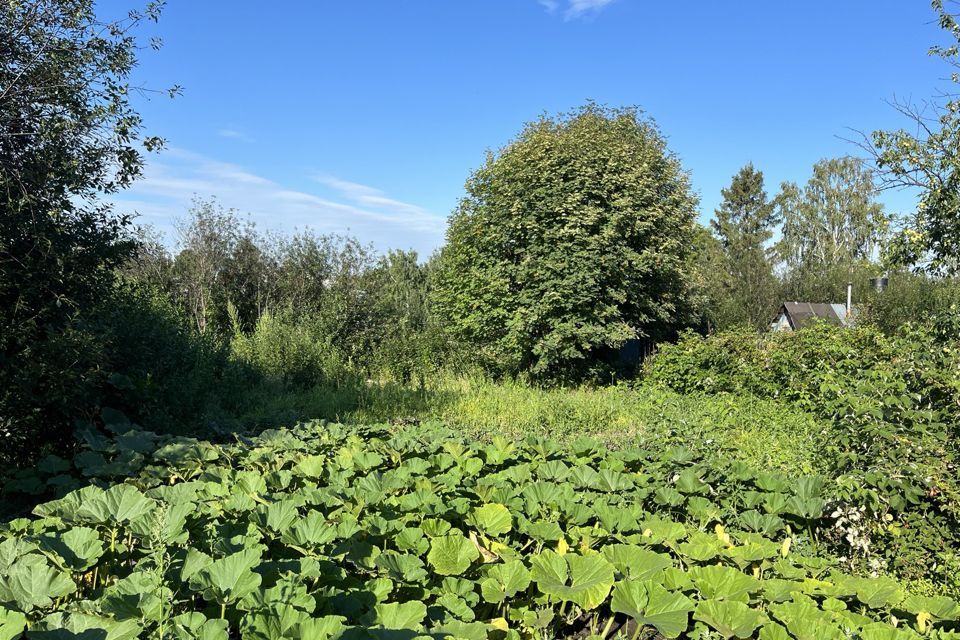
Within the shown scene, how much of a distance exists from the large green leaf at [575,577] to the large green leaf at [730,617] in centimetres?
31

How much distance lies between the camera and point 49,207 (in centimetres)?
459

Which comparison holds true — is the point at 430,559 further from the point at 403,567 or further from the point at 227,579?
Answer: the point at 227,579

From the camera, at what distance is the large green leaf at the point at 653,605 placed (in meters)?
1.88

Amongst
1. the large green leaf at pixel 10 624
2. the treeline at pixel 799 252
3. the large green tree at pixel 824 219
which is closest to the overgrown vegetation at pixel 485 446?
the large green leaf at pixel 10 624

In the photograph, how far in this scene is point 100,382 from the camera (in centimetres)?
486

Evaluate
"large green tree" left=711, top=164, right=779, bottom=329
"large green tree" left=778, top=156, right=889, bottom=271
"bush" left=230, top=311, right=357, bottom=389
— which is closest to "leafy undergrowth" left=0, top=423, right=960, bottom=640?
"bush" left=230, top=311, right=357, bottom=389

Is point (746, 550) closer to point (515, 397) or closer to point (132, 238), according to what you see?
point (132, 238)

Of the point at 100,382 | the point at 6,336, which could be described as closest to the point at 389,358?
the point at 100,382

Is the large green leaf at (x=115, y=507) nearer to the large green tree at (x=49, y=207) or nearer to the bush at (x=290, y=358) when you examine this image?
the large green tree at (x=49, y=207)

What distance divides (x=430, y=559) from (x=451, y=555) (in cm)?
9

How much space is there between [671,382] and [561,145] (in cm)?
471

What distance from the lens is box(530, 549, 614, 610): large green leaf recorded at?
2.02m

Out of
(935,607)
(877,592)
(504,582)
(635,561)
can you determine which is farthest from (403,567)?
(935,607)

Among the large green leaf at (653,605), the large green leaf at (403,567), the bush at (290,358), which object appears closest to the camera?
the large green leaf at (653,605)
